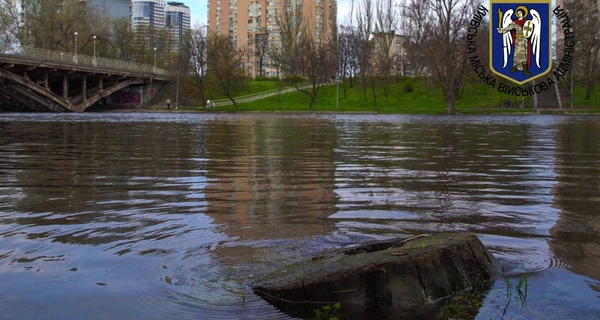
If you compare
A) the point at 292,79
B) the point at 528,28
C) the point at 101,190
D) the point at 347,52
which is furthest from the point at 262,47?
the point at 101,190

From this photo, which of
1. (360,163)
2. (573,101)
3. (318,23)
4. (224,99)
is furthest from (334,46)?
(360,163)

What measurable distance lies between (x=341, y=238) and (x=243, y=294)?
1.84 metres

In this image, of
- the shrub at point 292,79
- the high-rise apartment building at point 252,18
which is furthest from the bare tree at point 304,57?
the high-rise apartment building at point 252,18

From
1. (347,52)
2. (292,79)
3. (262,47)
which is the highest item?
(262,47)

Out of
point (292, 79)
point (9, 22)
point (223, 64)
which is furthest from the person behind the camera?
point (292, 79)

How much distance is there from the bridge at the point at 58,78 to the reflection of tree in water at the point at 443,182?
135ft

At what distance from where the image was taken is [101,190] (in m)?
8.59

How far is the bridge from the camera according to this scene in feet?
163

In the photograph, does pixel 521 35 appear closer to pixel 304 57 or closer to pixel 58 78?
pixel 304 57

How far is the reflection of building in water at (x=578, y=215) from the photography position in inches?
194

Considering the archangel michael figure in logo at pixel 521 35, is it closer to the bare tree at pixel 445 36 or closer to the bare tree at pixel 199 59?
the bare tree at pixel 445 36

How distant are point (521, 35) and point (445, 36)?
13637 millimetres

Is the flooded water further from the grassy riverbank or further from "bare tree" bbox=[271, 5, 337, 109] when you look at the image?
"bare tree" bbox=[271, 5, 337, 109]

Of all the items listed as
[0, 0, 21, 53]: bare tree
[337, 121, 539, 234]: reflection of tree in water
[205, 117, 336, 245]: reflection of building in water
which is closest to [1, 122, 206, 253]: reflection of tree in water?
[205, 117, 336, 245]: reflection of building in water
